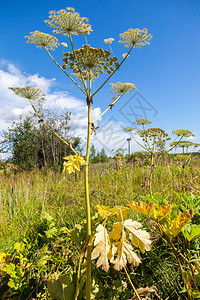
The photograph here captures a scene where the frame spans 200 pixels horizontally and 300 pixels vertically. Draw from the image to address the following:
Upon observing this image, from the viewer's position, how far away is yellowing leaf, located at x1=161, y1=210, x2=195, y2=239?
1.15 m

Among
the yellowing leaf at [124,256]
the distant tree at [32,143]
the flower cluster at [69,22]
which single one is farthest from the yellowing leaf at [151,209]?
the distant tree at [32,143]

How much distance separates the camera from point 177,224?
1.21 m

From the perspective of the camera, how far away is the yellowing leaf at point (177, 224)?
1.15 meters

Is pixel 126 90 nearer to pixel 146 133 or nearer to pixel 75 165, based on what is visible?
pixel 75 165

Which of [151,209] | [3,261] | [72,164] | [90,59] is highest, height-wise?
[90,59]

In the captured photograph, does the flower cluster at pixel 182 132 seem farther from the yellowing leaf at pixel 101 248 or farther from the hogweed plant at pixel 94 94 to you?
the yellowing leaf at pixel 101 248

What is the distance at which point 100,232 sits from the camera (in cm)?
100

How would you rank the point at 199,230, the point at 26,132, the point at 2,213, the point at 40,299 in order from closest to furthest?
the point at 199,230, the point at 40,299, the point at 2,213, the point at 26,132

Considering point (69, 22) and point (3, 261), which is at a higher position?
point (69, 22)

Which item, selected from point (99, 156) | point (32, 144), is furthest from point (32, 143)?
point (99, 156)

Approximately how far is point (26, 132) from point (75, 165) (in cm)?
1448

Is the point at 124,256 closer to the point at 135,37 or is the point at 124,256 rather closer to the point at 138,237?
the point at 138,237

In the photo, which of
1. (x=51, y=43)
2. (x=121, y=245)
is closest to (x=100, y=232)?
(x=121, y=245)

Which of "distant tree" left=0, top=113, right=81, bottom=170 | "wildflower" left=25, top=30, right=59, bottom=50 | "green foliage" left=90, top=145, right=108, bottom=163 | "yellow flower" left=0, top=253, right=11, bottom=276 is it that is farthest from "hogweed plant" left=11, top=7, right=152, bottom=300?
"green foliage" left=90, top=145, right=108, bottom=163
